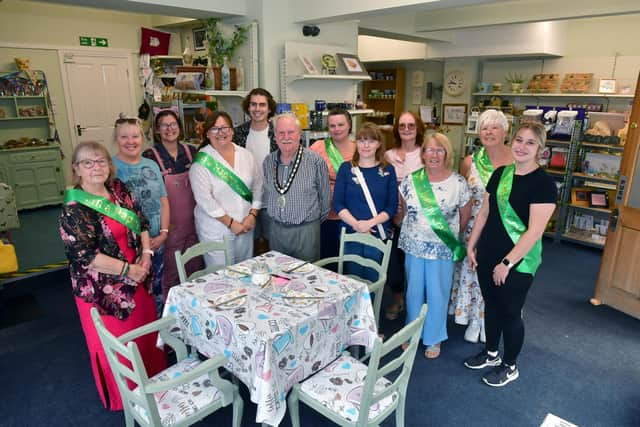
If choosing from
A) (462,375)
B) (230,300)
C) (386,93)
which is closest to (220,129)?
(230,300)

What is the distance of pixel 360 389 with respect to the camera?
1825 millimetres

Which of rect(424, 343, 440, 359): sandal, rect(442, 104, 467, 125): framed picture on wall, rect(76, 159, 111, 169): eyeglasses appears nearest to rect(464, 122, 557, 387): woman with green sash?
rect(424, 343, 440, 359): sandal

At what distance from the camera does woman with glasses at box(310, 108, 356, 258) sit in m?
3.00

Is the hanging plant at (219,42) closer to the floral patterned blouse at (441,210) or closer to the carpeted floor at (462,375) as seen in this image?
the floral patterned blouse at (441,210)

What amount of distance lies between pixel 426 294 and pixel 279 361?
1233mm

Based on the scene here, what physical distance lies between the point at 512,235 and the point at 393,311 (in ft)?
4.03

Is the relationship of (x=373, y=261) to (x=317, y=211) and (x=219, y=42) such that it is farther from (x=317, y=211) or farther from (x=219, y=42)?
(x=219, y=42)

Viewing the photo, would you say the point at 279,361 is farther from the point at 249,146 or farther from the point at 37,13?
the point at 37,13

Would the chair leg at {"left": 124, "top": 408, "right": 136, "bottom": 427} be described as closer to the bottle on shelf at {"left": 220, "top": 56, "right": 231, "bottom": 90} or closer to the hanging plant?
the bottle on shelf at {"left": 220, "top": 56, "right": 231, "bottom": 90}

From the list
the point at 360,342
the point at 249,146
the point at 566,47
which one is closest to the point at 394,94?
the point at 566,47

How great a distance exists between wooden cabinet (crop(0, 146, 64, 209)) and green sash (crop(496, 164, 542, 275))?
577 cm

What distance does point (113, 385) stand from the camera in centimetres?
220

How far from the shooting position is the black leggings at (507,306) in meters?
2.20

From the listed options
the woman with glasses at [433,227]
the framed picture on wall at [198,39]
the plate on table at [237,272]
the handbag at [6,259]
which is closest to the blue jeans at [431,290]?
the woman with glasses at [433,227]
